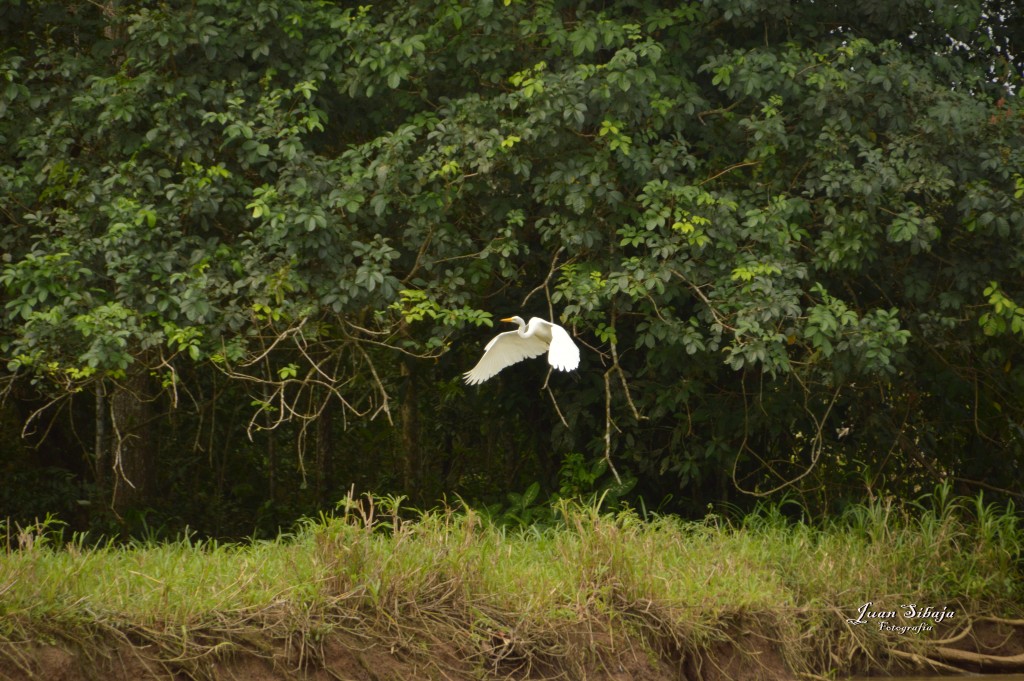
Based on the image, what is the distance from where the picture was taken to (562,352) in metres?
6.30

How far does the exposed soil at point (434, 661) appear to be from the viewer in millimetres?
5027

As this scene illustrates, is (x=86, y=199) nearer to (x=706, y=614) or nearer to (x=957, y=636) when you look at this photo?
(x=706, y=614)

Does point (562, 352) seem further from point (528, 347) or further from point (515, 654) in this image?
point (515, 654)

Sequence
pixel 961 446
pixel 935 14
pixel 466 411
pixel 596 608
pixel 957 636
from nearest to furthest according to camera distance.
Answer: pixel 596 608 < pixel 957 636 < pixel 935 14 < pixel 961 446 < pixel 466 411

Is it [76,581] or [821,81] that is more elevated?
[821,81]

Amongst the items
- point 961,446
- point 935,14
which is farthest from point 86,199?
point 961,446

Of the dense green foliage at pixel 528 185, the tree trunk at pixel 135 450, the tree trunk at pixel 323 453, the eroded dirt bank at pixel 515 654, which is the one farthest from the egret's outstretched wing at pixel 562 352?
the tree trunk at pixel 323 453

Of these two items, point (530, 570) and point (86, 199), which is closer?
point (530, 570)

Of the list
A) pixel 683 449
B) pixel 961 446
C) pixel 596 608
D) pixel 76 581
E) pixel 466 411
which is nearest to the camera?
pixel 76 581

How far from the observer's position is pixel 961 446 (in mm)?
9477

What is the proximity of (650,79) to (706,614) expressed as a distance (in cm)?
306

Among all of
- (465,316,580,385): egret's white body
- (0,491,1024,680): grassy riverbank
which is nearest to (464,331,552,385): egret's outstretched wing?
(465,316,580,385): egret's white body

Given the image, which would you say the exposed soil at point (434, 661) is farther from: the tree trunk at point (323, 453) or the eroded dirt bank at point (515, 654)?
the tree trunk at point (323, 453)
